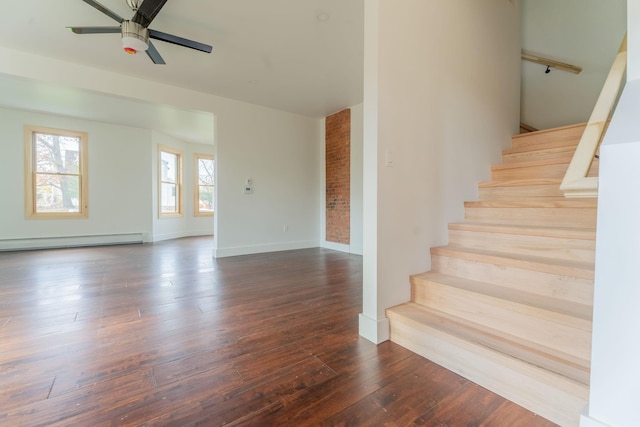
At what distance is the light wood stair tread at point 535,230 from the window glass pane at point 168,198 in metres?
7.26

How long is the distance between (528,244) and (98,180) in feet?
25.6

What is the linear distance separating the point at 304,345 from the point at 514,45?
4.20 meters

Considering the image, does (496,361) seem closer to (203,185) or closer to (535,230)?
(535,230)

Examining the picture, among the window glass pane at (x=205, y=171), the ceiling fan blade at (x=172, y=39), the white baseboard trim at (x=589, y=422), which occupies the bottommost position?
the white baseboard trim at (x=589, y=422)

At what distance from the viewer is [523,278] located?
173 cm

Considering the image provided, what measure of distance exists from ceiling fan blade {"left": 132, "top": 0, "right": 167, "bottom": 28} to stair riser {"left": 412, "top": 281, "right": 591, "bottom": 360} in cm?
301

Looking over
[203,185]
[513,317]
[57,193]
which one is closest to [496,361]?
[513,317]

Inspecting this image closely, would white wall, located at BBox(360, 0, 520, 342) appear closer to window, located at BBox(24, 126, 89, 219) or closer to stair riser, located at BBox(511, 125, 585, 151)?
stair riser, located at BBox(511, 125, 585, 151)

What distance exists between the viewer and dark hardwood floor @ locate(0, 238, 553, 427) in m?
1.21

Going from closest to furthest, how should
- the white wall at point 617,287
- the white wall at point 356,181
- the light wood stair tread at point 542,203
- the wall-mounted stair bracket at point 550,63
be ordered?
the white wall at point 617,287 < the light wood stair tread at point 542,203 < the wall-mounted stair bracket at point 550,63 < the white wall at point 356,181

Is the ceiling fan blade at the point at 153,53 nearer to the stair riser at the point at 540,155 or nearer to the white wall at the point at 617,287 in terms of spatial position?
the white wall at the point at 617,287

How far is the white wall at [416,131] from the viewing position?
184cm

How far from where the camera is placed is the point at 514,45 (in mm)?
3416

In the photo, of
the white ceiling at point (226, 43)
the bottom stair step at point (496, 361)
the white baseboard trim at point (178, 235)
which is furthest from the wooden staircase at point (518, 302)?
the white baseboard trim at point (178, 235)
